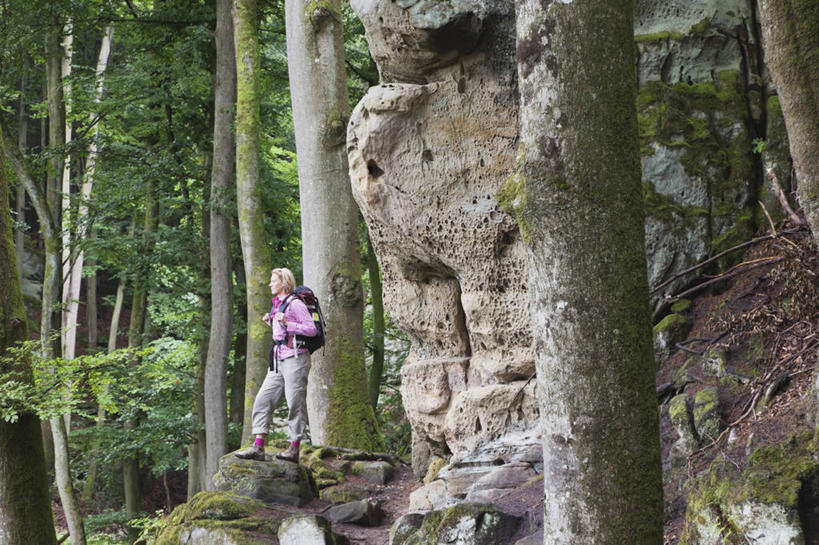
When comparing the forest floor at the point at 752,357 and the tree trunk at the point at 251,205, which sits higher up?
the tree trunk at the point at 251,205

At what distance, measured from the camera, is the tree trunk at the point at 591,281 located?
11.9 feet

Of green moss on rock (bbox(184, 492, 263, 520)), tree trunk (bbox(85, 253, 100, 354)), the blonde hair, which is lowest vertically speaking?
green moss on rock (bbox(184, 492, 263, 520))

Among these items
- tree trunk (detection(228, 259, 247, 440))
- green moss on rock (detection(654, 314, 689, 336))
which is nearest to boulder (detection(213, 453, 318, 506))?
green moss on rock (detection(654, 314, 689, 336))

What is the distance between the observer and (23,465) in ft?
24.6

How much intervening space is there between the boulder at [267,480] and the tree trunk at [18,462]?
5.52 ft

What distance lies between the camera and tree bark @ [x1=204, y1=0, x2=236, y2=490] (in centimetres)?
1245

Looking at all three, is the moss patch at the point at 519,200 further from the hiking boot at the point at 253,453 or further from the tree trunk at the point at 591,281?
the hiking boot at the point at 253,453

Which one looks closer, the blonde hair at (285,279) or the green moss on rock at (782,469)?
the green moss on rock at (782,469)

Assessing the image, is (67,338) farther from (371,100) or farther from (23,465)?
(371,100)

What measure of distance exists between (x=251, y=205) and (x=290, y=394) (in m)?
4.69

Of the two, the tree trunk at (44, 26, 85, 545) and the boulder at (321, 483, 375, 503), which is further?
the tree trunk at (44, 26, 85, 545)

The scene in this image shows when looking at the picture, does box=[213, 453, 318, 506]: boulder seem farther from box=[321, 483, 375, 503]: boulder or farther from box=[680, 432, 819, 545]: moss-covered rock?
box=[680, 432, 819, 545]: moss-covered rock

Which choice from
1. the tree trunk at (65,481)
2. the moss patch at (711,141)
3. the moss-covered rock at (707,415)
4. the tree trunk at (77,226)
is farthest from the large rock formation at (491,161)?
the tree trunk at (77,226)

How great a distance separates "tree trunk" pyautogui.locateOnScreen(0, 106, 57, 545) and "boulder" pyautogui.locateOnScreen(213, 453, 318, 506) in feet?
5.52
